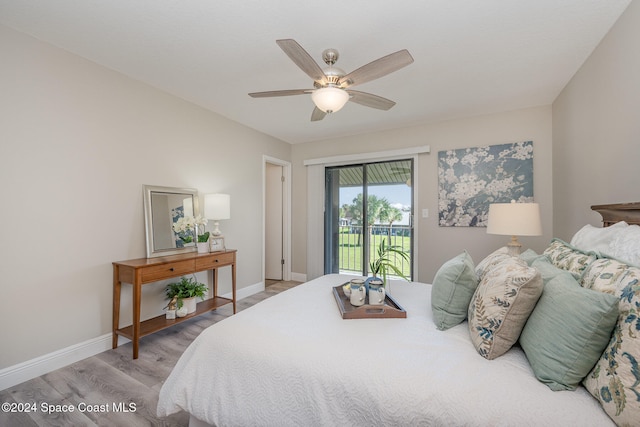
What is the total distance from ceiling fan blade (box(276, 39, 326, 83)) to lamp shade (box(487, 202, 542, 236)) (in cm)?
201

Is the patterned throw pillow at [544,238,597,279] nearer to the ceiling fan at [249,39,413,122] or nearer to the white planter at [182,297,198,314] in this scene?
the ceiling fan at [249,39,413,122]

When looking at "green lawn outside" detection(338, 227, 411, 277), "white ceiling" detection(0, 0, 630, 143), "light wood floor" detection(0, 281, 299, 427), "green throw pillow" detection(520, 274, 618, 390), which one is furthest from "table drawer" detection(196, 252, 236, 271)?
"green throw pillow" detection(520, 274, 618, 390)

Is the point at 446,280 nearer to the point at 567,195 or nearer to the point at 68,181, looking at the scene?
the point at 567,195

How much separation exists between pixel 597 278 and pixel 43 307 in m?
3.32

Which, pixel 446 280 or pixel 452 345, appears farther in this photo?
pixel 446 280

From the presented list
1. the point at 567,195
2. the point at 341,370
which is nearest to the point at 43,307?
the point at 341,370

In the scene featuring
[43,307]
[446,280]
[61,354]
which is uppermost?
[446,280]

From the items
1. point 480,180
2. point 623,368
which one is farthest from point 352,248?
point 623,368

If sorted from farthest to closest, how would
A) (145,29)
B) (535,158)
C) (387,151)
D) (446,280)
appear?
(387,151) < (535,158) < (145,29) < (446,280)

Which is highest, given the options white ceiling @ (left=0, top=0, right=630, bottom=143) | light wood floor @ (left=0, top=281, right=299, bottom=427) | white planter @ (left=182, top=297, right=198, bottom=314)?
white ceiling @ (left=0, top=0, right=630, bottom=143)

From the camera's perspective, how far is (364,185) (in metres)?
4.27

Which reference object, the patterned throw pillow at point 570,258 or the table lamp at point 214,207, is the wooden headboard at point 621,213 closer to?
the patterned throw pillow at point 570,258

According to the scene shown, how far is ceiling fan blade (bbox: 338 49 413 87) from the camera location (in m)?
1.54

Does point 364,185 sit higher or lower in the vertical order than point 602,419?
higher
